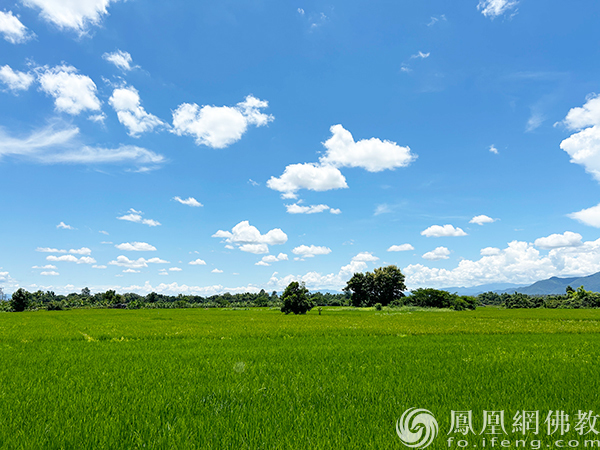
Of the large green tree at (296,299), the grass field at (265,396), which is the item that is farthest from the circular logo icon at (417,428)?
the large green tree at (296,299)

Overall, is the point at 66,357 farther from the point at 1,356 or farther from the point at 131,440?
the point at 131,440

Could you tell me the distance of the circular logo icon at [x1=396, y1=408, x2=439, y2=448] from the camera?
395cm

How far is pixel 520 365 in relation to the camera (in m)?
8.77

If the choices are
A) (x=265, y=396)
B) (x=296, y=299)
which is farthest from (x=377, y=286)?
(x=265, y=396)

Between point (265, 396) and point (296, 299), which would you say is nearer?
point (265, 396)

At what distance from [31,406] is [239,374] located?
409 centimetres

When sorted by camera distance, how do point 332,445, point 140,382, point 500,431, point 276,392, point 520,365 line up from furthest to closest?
point 520,365 < point 140,382 < point 276,392 < point 500,431 < point 332,445

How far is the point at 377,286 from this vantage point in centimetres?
8756

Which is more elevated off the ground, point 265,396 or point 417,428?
point 417,428

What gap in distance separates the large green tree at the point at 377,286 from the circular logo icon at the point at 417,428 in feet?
280

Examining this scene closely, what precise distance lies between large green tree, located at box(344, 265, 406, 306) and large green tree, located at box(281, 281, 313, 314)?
40.4 metres

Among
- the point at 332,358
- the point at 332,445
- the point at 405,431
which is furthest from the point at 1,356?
the point at 405,431

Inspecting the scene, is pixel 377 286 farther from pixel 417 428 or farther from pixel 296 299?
pixel 417 428

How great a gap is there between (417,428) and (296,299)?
4924 cm
